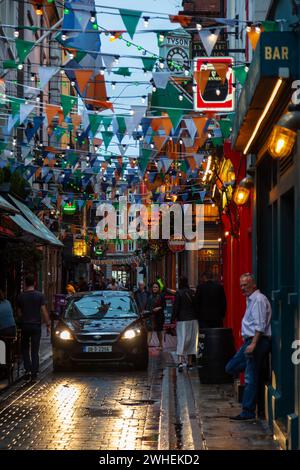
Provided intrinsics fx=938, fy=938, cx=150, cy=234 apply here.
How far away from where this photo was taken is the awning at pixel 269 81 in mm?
9172

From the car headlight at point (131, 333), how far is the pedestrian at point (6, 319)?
4.43m

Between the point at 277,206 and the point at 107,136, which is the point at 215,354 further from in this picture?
the point at 107,136

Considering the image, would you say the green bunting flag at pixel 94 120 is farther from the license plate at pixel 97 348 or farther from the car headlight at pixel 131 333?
the license plate at pixel 97 348

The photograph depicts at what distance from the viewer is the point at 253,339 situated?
12.1m

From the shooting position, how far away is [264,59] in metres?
9.20

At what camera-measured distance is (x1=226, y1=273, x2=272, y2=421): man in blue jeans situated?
12.1 meters

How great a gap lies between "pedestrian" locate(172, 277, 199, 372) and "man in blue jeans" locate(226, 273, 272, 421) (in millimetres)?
7856

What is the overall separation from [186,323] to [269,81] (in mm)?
11545

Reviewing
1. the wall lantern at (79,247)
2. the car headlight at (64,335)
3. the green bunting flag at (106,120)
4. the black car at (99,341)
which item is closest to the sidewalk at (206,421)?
the black car at (99,341)

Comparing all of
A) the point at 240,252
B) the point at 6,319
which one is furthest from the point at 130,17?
the point at 240,252

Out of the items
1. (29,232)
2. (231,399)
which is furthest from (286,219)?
(29,232)

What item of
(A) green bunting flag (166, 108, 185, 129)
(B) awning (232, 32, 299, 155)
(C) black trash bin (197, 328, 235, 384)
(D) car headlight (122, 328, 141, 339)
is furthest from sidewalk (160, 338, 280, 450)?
(A) green bunting flag (166, 108, 185, 129)

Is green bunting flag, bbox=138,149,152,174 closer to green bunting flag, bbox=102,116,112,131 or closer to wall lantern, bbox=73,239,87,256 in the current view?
green bunting flag, bbox=102,116,112,131

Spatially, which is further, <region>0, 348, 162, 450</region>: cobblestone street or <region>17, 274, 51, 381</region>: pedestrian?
<region>17, 274, 51, 381</region>: pedestrian
